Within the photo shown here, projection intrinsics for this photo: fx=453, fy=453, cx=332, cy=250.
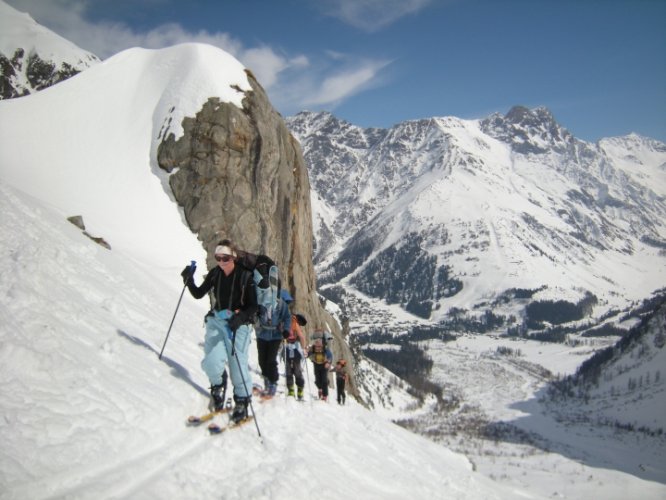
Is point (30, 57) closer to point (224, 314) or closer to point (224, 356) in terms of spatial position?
point (224, 314)

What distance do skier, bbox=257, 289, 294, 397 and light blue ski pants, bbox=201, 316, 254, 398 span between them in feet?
6.81

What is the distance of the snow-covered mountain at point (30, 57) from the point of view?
123 metres

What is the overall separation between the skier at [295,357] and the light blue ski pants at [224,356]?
4.34 m

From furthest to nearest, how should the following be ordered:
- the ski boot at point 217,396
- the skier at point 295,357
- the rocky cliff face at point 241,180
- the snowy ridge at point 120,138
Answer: the rocky cliff face at point 241,180 < the snowy ridge at point 120,138 < the skier at point 295,357 < the ski boot at point 217,396

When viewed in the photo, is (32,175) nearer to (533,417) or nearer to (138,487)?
(138,487)

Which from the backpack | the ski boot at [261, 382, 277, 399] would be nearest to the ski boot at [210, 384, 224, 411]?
the backpack

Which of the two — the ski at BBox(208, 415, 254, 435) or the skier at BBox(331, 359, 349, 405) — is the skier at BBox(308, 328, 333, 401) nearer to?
the skier at BBox(331, 359, 349, 405)

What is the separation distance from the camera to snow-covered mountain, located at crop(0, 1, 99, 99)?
123 m

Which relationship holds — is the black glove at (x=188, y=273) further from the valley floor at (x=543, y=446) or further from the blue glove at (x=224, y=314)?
the valley floor at (x=543, y=446)

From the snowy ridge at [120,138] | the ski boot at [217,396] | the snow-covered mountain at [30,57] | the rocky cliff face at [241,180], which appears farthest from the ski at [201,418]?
the snow-covered mountain at [30,57]

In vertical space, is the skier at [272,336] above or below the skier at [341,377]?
above

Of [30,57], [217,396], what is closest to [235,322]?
[217,396]

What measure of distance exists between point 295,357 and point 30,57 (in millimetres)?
159134

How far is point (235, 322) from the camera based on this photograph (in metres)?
8.47
